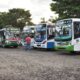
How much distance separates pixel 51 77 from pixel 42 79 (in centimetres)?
60

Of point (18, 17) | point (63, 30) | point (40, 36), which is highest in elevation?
point (18, 17)

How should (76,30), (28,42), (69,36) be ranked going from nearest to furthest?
(76,30) → (69,36) → (28,42)

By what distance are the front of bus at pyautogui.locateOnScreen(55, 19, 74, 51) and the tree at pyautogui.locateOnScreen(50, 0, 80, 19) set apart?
10.7 metres

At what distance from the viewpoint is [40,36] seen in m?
→ 33.0

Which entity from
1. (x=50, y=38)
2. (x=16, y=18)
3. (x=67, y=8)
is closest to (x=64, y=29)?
(x=50, y=38)

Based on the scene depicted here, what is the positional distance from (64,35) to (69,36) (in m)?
0.80

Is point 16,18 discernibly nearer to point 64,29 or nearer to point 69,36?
point 64,29

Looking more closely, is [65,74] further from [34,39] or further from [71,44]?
[34,39]

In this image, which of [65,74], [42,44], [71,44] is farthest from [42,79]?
[42,44]

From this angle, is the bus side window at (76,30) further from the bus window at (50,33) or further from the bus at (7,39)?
the bus at (7,39)

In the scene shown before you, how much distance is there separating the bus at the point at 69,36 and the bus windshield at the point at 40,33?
174 inches

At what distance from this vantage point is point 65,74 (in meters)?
14.1

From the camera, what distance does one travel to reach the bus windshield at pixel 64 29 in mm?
26969

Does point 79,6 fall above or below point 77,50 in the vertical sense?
above
